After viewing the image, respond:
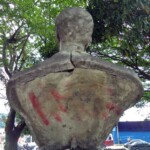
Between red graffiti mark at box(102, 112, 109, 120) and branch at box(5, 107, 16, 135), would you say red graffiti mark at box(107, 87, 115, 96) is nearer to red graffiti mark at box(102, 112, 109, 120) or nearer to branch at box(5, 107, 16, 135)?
red graffiti mark at box(102, 112, 109, 120)

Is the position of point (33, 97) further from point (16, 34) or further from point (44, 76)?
point (16, 34)

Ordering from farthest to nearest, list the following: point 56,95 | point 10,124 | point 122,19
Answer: point 10,124 → point 122,19 → point 56,95

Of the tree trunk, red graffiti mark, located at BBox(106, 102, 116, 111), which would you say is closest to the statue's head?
red graffiti mark, located at BBox(106, 102, 116, 111)

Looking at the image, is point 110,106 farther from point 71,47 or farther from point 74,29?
point 74,29

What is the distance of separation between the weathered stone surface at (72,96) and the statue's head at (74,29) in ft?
0.04

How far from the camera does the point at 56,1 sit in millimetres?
9500

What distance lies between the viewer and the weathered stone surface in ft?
6.89

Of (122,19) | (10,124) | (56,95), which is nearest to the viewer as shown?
(56,95)

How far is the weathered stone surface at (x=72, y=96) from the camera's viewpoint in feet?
6.89

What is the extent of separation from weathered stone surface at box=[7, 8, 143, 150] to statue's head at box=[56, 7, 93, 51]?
1 centimetres

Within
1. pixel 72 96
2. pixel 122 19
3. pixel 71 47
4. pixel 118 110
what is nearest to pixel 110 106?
pixel 118 110

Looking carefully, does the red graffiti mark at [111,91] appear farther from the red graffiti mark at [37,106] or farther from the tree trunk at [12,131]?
the tree trunk at [12,131]

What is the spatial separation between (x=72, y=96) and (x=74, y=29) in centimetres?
49

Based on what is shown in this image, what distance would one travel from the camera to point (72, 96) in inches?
86.7
